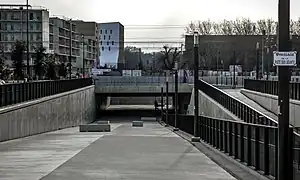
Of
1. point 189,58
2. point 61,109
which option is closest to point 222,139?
point 61,109

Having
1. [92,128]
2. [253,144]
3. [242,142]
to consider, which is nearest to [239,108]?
[92,128]

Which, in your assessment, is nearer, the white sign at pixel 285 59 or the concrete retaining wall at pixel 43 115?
the white sign at pixel 285 59

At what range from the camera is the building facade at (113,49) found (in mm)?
155875

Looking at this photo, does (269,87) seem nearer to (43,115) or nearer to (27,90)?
(43,115)

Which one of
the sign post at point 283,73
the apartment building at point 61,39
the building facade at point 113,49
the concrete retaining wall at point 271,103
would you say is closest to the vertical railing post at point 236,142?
the sign post at point 283,73

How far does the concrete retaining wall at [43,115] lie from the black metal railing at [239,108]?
13568mm

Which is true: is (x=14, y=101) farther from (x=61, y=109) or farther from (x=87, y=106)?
(x=87, y=106)

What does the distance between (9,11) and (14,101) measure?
120m

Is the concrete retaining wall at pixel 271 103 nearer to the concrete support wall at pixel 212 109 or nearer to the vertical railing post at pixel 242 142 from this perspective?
the concrete support wall at pixel 212 109

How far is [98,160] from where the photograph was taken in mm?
18344

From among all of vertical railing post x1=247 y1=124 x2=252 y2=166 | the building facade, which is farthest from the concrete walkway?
the building facade

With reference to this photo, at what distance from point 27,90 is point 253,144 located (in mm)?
25006

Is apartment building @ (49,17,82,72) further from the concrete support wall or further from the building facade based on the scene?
the concrete support wall

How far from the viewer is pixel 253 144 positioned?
1508 centimetres
